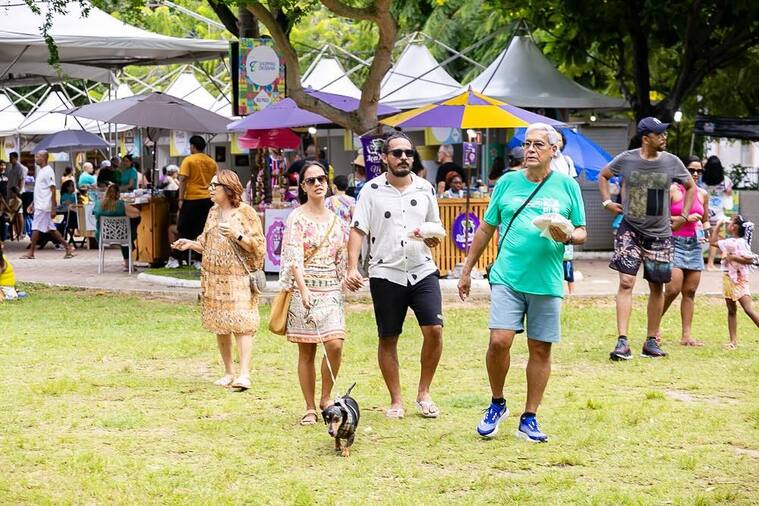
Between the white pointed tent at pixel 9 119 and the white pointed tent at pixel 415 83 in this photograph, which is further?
the white pointed tent at pixel 9 119

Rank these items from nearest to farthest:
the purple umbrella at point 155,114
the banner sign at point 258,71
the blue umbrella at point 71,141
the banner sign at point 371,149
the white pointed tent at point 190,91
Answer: the banner sign at point 371,149
the banner sign at point 258,71
the purple umbrella at point 155,114
the blue umbrella at point 71,141
the white pointed tent at point 190,91

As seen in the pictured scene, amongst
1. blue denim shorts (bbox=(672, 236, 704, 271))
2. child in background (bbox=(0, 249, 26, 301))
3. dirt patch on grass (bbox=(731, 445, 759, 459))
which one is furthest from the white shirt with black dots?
child in background (bbox=(0, 249, 26, 301))

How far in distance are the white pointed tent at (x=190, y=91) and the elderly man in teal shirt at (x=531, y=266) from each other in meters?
25.1

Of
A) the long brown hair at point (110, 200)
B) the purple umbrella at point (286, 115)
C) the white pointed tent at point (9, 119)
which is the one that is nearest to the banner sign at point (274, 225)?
the purple umbrella at point (286, 115)

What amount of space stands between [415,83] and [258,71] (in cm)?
764

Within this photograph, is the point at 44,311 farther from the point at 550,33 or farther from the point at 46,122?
the point at 46,122

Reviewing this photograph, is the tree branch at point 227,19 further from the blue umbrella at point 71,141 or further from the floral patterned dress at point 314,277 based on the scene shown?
the blue umbrella at point 71,141

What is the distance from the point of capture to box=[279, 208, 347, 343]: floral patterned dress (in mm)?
7969

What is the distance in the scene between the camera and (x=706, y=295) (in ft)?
52.6

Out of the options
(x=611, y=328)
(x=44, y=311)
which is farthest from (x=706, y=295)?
(x=44, y=311)

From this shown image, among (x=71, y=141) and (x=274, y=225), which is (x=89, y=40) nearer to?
(x=274, y=225)

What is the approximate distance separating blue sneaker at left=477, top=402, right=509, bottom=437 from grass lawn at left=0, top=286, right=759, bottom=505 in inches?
2.7

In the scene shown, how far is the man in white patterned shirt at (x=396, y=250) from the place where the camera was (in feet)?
26.5

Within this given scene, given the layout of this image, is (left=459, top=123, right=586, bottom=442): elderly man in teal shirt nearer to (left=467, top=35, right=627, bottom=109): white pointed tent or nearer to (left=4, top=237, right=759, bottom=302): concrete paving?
(left=4, top=237, right=759, bottom=302): concrete paving
